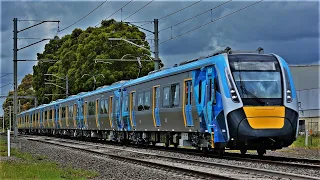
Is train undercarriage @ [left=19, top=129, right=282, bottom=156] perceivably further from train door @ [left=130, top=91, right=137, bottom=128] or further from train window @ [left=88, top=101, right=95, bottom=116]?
train window @ [left=88, top=101, right=95, bottom=116]

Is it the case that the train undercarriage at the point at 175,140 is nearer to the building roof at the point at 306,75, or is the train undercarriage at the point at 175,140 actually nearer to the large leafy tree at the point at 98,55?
the large leafy tree at the point at 98,55

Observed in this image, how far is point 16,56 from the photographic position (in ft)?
118

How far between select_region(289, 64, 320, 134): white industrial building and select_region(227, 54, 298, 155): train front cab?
3090 cm

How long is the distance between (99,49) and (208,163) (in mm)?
48760

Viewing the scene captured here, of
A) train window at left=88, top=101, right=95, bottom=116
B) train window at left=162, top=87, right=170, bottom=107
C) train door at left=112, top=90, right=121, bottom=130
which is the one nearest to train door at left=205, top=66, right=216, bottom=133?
train window at left=162, top=87, right=170, bottom=107

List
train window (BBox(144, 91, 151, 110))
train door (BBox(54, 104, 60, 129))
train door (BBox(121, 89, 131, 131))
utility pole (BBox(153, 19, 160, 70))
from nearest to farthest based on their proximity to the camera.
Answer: train window (BBox(144, 91, 151, 110)) → train door (BBox(121, 89, 131, 131)) → utility pole (BBox(153, 19, 160, 70)) → train door (BBox(54, 104, 60, 129))

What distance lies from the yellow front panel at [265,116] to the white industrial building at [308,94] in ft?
103

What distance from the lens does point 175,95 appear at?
74.9 ft

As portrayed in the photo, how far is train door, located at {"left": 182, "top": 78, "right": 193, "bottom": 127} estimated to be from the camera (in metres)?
21.3

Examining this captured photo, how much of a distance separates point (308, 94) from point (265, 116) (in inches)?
1644

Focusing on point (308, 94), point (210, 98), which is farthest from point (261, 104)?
point (308, 94)

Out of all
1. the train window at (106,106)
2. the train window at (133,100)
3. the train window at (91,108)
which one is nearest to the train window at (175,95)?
the train window at (133,100)

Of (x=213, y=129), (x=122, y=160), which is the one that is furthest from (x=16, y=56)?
(x=213, y=129)

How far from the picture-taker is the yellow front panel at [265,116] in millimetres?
18422
